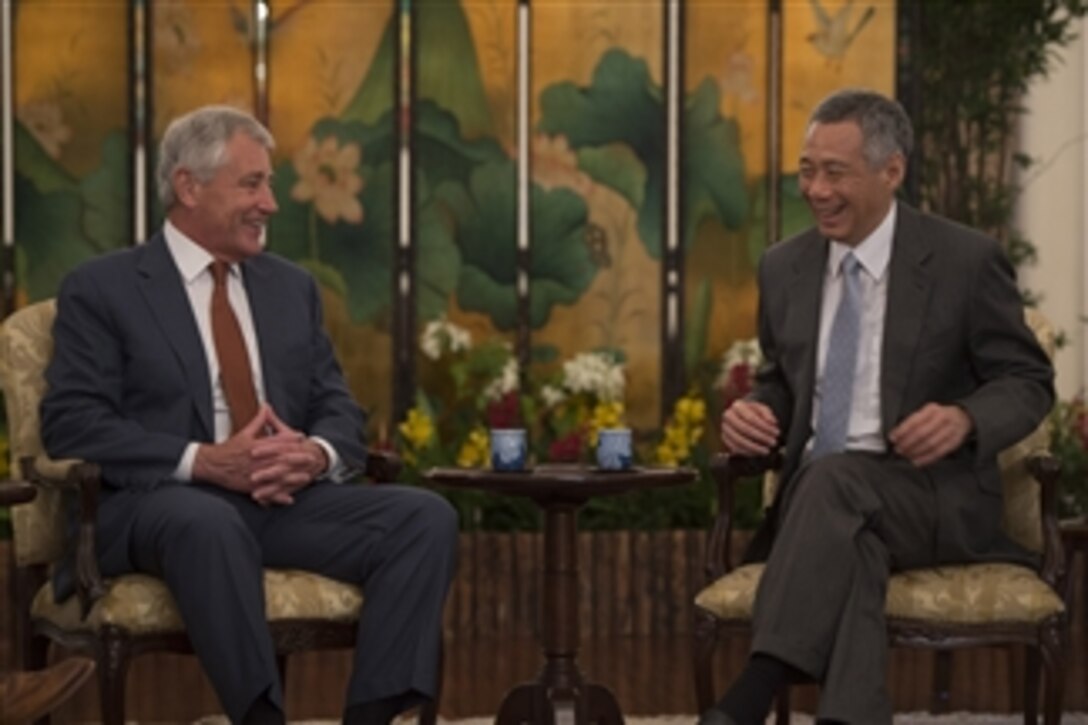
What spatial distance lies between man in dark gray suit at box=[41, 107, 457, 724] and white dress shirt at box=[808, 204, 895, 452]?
3.00 feet

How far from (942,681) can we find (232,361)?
7.51ft

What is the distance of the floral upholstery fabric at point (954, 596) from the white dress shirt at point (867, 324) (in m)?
0.35

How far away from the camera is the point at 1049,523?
17.1ft

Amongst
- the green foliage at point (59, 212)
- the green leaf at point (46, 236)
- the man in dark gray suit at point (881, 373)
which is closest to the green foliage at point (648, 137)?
the green foliage at point (59, 212)

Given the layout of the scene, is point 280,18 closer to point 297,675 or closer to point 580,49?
point 580,49

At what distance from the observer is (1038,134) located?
33.8ft

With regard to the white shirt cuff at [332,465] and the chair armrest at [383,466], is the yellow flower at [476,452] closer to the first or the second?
the chair armrest at [383,466]

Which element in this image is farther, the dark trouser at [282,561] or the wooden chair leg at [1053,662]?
the wooden chair leg at [1053,662]

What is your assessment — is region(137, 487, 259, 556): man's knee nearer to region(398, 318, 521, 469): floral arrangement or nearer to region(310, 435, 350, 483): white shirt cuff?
region(310, 435, 350, 483): white shirt cuff

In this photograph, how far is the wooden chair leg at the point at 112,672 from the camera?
469cm

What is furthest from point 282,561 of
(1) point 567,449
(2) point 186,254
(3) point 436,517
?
(1) point 567,449

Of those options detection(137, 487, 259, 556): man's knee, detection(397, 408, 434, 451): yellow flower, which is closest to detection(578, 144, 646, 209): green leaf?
detection(397, 408, 434, 451): yellow flower

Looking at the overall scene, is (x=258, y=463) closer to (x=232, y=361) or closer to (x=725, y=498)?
(x=232, y=361)

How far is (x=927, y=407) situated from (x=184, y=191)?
168 cm
